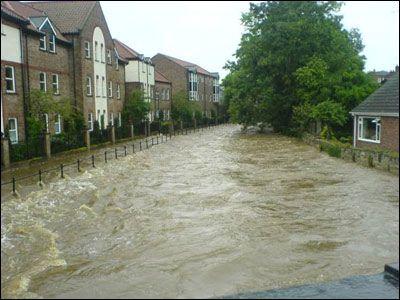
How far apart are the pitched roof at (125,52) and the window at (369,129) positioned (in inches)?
1134

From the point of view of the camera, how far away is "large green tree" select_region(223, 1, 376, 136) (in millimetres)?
36125

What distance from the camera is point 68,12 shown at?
122ft

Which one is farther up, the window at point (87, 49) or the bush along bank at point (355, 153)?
the window at point (87, 49)

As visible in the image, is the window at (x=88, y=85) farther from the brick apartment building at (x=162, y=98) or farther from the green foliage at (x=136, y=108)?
the brick apartment building at (x=162, y=98)

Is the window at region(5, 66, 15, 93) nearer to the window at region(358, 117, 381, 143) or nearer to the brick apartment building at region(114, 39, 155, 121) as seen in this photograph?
the window at region(358, 117, 381, 143)

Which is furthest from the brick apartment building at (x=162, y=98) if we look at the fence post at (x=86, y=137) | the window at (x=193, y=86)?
the fence post at (x=86, y=137)

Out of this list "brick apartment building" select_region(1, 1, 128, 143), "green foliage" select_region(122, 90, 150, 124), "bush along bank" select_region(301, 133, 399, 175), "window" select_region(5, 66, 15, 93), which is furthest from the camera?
"green foliage" select_region(122, 90, 150, 124)

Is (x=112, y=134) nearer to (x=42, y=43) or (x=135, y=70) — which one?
(x=42, y=43)

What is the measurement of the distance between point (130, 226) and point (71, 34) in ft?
85.5

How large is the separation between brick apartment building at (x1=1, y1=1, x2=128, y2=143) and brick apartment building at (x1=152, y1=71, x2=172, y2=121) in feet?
33.5

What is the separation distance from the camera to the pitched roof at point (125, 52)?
50166mm

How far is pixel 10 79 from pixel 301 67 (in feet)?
77.8

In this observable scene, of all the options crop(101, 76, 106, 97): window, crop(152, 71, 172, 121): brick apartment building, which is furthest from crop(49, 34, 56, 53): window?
crop(152, 71, 172, 121): brick apartment building

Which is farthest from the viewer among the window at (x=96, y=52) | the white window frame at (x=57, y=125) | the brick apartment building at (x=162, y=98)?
the brick apartment building at (x=162, y=98)
